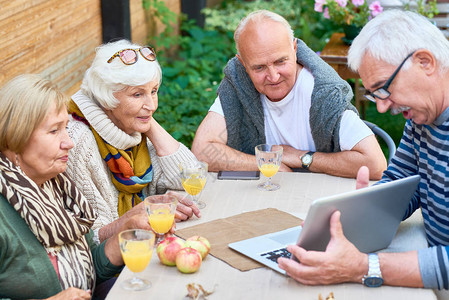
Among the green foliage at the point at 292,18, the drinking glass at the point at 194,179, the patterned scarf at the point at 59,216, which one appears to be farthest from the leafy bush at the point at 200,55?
the patterned scarf at the point at 59,216

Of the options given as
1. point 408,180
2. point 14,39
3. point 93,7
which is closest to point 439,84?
point 408,180

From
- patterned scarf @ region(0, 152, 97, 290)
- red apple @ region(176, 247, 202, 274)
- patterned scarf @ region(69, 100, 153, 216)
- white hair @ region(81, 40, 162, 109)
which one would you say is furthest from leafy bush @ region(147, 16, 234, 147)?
red apple @ region(176, 247, 202, 274)

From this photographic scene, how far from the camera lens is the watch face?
1.84 meters

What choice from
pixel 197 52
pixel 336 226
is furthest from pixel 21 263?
pixel 197 52

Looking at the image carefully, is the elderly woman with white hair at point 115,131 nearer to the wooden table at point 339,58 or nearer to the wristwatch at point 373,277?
the wristwatch at point 373,277

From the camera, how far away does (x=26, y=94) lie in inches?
80.7

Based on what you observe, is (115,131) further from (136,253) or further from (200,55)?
(200,55)

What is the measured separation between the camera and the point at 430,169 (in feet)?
7.24

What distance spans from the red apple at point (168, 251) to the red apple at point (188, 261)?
1.0 inches

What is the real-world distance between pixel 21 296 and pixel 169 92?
3966 millimetres

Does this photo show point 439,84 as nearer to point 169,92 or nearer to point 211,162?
point 211,162

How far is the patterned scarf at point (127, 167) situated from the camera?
2.73 metres

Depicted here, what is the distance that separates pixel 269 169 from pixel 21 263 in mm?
1135

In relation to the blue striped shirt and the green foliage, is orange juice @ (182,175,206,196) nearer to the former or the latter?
the blue striped shirt
